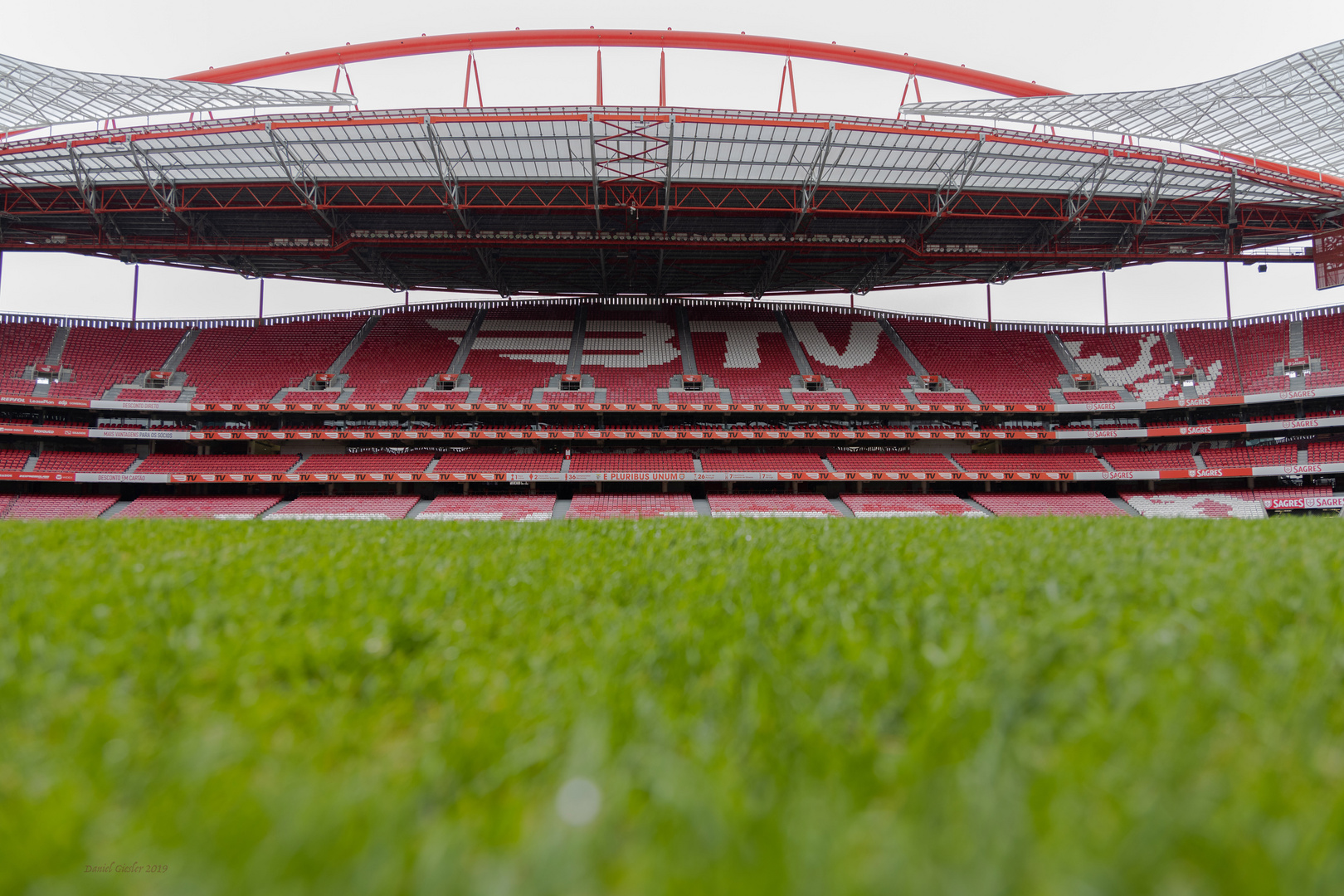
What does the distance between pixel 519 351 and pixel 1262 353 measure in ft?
138

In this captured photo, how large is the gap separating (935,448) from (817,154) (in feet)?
59.0

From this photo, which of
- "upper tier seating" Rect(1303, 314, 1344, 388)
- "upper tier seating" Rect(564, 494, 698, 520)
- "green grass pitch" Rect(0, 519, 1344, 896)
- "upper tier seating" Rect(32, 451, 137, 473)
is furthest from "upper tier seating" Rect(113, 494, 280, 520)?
"upper tier seating" Rect(1303, 314, 1344, 388)

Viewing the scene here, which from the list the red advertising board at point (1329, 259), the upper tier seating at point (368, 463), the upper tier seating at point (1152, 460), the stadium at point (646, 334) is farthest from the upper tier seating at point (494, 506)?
the red advertising board at point (1329, 259)

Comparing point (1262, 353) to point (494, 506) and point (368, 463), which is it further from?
point (368, 463)

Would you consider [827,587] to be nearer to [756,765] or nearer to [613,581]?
[613,581]

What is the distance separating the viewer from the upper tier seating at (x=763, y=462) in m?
29.0

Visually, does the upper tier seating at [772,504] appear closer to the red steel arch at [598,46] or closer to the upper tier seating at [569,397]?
the upper tier seating at [569,397]

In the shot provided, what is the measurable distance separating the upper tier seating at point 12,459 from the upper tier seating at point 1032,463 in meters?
45.9

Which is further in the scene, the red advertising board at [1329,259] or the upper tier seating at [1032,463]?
the upper tier seating at [1032,463]

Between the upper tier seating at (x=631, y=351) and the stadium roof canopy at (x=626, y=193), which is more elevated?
the stadium roof canopy at (x=626, y=193)

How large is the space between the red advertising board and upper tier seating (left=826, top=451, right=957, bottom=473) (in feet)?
60.9

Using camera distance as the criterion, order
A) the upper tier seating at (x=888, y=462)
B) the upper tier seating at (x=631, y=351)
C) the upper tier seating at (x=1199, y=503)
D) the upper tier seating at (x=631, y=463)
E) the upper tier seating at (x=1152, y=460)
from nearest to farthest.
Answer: the upper tier seating at (x=1199, y=503), the upper tier seating at (x=631, y=463), the upper tier seating at (x=1152, y=460), the upper tier seating at (x=888, y=462), the upper tier seating at (x=631, y=351)

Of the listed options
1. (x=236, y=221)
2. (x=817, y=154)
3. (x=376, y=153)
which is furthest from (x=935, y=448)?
(x=236, y=221)

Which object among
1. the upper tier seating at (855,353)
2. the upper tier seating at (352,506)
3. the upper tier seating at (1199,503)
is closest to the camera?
the upper tier seating at (352,506)
